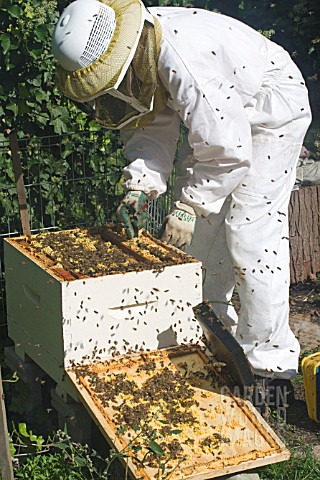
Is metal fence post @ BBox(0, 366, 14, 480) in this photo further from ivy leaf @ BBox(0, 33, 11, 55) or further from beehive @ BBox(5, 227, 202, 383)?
ivy leaf @ BBox(0, 33, 11, 55)

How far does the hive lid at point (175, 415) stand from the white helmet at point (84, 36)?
1269 mm

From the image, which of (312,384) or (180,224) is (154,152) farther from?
(312,384)

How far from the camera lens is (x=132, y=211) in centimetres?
380

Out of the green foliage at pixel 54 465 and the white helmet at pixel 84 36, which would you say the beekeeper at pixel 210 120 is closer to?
the white helmet at pixel 84 36

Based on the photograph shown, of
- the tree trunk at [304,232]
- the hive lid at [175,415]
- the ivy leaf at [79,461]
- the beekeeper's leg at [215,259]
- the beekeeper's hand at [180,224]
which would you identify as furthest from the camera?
the tree trunk at [304,232]

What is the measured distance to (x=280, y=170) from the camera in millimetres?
4082

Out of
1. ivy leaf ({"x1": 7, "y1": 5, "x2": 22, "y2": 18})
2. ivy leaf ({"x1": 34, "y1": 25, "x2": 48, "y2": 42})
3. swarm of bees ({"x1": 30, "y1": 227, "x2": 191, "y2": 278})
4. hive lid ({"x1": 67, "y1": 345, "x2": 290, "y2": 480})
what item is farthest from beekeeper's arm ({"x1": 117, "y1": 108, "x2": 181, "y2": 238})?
ivy leaf ({"x1": 7, "y1": 5, "x2": 22, "y2": 18})

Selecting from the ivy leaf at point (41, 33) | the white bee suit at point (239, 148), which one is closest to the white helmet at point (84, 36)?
the white bee suit at point (239, 148)

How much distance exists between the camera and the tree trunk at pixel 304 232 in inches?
240

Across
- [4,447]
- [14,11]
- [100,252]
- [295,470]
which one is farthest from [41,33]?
[4,447]

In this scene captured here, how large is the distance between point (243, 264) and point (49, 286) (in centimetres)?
104

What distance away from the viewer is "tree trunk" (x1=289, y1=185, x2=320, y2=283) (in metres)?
6.09

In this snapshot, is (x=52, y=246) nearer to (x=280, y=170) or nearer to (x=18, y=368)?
(x=18, y=368)

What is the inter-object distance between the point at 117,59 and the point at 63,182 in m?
1.89
